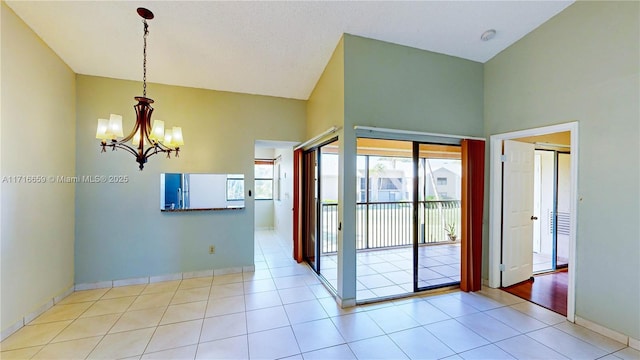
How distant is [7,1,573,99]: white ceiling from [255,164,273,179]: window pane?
4134 millimetres

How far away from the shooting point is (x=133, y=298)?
10.4ft

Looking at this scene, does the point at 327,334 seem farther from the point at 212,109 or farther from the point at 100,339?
the point at 212,109

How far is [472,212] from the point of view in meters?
3.37

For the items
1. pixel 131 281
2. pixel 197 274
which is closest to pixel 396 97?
pixel 197 274

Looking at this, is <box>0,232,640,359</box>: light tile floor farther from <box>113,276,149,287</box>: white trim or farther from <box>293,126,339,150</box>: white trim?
<box>293,126,339,150</box>: white trim

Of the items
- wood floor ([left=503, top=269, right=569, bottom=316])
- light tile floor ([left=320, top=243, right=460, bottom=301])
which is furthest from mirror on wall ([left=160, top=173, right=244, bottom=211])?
wood floor ([left=503, top=269, right=569, bottom=316])

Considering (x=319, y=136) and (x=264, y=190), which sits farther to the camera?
(x=264, y=190)

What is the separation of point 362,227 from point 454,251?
1.76 metres

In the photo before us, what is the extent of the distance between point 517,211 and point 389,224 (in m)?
2.34

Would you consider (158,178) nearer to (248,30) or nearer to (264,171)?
(248,30)

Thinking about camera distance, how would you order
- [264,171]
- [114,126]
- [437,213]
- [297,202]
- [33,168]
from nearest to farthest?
[114,126] → [33,168] → [297,202] → [437,213] → [264,171]

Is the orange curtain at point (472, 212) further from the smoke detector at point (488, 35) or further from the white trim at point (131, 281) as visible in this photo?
the white trim at point (131, 281)

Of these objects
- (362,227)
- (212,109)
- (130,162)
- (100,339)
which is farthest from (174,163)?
(362,227)

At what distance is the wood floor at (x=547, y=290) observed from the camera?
3051 mm
